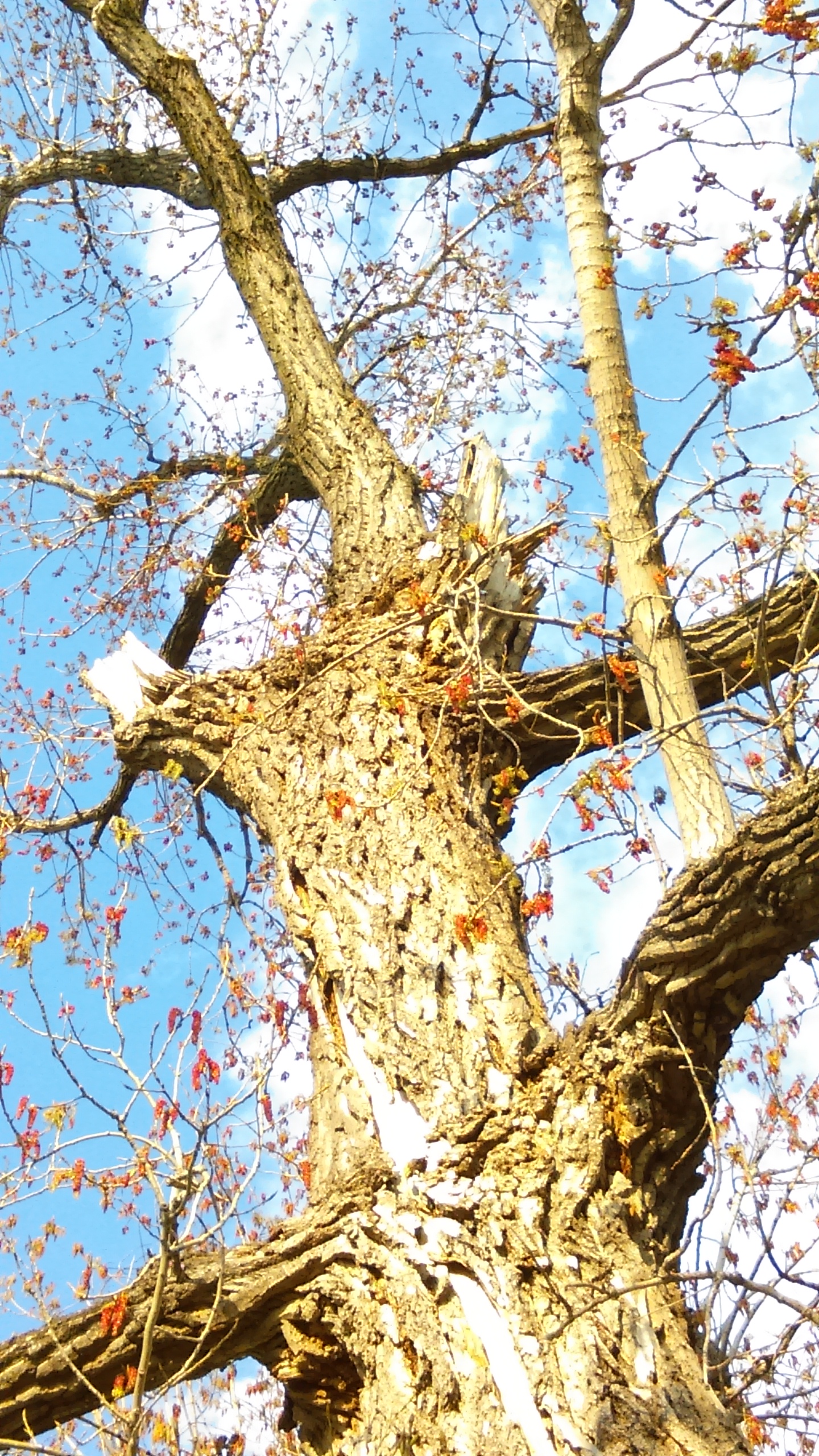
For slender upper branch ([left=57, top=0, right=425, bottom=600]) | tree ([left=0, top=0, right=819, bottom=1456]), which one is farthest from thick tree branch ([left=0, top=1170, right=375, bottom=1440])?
slender upper branch ([left=57, top=0, right=425, bottom=600])

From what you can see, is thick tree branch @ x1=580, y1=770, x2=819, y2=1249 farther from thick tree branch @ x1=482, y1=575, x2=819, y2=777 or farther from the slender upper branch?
the slender upper branch

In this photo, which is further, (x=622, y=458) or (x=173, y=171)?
(x=173, y=171)

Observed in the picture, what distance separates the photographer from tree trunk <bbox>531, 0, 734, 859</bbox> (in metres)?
3.09

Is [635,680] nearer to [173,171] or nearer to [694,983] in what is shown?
[694,983]

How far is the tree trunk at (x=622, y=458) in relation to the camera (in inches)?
122

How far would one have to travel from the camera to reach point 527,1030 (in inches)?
120

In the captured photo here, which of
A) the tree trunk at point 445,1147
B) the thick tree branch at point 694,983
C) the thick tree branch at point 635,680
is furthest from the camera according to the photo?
the thick tree branch at point 635,680

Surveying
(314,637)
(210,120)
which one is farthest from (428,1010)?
(210,120)

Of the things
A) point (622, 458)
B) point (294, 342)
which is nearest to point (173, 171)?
point (294, 342)

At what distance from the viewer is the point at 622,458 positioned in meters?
3.65

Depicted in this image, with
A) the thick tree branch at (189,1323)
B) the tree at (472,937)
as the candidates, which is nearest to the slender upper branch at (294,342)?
the tree at (472,937)

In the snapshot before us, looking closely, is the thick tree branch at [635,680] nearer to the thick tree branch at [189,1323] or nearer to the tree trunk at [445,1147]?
the tree trunk at [445,1147]

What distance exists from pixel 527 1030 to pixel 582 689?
4.68 ft

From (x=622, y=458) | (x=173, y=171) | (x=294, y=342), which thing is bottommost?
(x=622, y=458)
